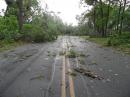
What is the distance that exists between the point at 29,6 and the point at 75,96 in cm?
4297

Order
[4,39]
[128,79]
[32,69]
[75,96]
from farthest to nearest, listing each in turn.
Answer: [4,39]
[32,69]
[128,79]
[75,96]

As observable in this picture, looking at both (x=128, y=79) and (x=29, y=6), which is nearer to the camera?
(x=128, y=79)

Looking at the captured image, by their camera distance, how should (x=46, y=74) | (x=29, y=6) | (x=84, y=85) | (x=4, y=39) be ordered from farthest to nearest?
(x=29, y=6), (x=4, y=39), (x=46, y=74), (x=84, y=85)

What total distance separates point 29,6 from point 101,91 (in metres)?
42.6

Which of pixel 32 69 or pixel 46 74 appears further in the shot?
pixel 32 69

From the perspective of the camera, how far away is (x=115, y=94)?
6355 mm

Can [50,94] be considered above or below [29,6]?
below

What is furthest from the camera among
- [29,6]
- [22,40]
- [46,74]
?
[29,6]

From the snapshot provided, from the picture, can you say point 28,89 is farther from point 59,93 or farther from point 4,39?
point 4,39

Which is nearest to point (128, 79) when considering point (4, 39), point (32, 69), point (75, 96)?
point (75, 96)

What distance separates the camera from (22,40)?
28625 millimetres

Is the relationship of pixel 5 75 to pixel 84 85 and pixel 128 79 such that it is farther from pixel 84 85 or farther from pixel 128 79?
pixel 128 79

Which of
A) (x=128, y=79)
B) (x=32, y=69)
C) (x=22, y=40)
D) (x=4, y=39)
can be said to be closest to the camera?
(x=128, y=79)

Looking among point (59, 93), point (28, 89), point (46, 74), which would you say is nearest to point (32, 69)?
point (46, 74)
